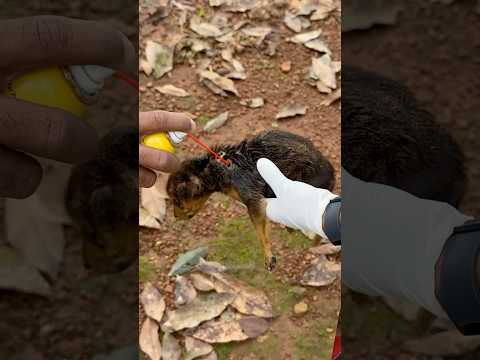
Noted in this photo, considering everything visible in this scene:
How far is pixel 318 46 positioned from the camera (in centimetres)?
249

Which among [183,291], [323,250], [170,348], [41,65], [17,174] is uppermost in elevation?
[41,65]

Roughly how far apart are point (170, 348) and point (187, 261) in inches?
12.9

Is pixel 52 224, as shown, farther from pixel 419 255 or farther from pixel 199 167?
pixel 199 167

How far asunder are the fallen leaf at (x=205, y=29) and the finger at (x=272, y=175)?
1.16 meters

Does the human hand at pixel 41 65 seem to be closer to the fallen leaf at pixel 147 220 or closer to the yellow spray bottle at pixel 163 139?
the yellow spray bottle at pixel 163 139

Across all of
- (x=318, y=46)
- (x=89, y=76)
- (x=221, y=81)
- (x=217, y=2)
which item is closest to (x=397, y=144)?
(x=89, y=76)

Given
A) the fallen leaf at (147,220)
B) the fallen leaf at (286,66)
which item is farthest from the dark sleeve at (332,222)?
the fallen leaf at (286,66)

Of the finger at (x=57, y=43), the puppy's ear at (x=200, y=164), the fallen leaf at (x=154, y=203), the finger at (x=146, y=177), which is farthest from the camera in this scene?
the fallen leaf at (x=154, y=203)

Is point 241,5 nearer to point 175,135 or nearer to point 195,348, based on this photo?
point 175,135

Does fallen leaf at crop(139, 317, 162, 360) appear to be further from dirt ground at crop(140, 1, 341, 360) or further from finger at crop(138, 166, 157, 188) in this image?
finger at crop(138, 166, 157, 188)

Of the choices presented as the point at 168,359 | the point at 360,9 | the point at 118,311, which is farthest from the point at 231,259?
the point at 360,9

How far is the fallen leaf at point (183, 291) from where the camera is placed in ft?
6.54

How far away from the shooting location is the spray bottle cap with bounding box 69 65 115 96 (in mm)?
590

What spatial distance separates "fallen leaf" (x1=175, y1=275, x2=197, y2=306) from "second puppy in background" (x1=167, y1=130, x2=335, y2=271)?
12.4 inches
